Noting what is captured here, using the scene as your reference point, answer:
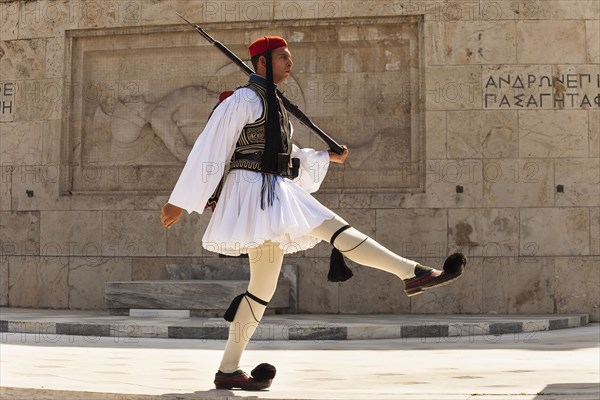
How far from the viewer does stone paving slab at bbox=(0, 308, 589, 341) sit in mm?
10523

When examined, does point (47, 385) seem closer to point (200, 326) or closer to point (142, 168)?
point (200, 326)

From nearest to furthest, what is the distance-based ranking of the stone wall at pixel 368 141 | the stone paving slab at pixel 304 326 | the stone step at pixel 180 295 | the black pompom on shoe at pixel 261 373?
the black pompom on shoe at pixel 261 373 → the stone paving slab at pixel 304 326 → the stone step at pixel 180 295 → the stone wall at pixel 368 141

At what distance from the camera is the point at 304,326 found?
10.6 m

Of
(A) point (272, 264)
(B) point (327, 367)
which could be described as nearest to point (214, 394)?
(A) point (272, 264)

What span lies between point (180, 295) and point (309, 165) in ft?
20.0

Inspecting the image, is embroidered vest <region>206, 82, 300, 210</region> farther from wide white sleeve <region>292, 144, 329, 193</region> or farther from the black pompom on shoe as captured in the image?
the black pompom on shoe

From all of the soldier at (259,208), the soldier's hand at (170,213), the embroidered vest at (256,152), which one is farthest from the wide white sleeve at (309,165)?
the soldier's hand at (170,213)

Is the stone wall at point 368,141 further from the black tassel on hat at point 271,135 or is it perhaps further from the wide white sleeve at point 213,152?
the wide white sleeve at point 213,152

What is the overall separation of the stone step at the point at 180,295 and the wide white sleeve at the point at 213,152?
20.1 feet

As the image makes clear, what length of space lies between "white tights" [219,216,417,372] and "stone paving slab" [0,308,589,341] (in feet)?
14.9

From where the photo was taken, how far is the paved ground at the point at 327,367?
221 inches

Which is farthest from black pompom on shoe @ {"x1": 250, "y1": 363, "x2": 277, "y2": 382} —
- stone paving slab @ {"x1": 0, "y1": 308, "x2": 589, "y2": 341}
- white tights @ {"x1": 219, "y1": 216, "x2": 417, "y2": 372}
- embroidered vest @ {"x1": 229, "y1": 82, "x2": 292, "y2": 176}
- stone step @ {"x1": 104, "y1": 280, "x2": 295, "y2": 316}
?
stone step @ {"x1": 104, "y1": 280, "x2": 295, "y2": 316}

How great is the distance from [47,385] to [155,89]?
8.36 m

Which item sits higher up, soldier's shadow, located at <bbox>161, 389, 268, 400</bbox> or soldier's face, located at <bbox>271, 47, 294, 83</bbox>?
soldier's face, located at <bbox>271, 47, 294, 83</bbox>
